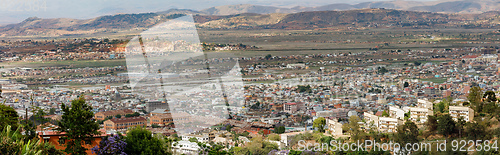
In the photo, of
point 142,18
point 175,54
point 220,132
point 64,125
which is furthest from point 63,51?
point 64,125

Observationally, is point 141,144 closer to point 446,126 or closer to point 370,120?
point 446,126

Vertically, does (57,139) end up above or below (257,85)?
above

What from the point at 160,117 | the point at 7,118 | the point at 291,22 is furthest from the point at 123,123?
the point at 291,22

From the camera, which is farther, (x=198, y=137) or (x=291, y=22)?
(x=291, y=22)

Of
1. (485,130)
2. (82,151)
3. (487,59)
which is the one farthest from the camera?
(487,59)

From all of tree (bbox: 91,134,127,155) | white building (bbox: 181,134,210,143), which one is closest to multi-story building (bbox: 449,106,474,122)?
white building (bbox: 181,134,210,143)

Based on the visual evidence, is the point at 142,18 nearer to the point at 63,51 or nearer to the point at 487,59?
the point at 63,51

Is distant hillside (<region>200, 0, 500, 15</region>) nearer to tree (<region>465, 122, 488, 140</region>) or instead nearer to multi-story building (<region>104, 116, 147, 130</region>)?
multi-story building (<region>104, 116, 147, 130</region>)
